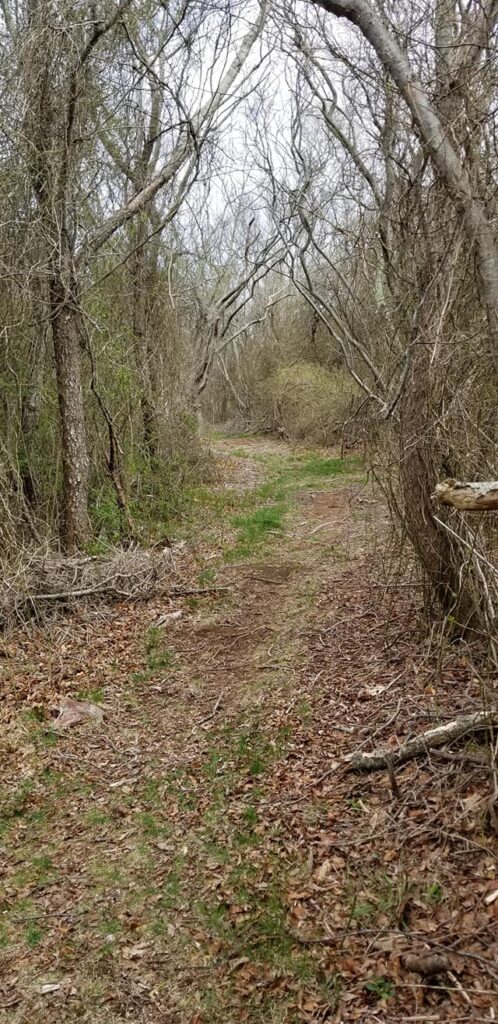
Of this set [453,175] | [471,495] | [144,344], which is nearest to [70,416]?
[144,344]

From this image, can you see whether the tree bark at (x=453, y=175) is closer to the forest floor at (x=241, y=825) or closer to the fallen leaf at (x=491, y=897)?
the forest floor at (x=241, y=825)

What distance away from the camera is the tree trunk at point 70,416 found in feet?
21.9

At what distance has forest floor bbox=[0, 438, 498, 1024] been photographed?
2.42 metres

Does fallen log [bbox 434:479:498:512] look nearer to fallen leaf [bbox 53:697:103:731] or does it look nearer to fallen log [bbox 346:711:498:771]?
fallen log [bbox 346:711:498:771]

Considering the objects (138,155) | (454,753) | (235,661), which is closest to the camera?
(454,753)

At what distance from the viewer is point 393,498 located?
183 inches

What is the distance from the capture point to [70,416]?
6.88 m

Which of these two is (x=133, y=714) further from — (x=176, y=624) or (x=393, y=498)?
(x=393, y=498)

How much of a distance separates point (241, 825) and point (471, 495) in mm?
2161

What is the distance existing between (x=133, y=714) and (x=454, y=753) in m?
2.45

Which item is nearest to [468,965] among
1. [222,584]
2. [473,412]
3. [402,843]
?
[402,843]

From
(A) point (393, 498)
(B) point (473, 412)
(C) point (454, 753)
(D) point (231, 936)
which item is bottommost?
(D) point (231, 936)

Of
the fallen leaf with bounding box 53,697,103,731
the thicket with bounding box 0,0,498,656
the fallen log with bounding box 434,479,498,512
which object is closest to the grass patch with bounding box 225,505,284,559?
the thicket with bounding box 0,0,498,656

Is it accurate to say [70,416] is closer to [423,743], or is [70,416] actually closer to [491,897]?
[423,743]
